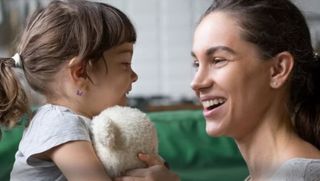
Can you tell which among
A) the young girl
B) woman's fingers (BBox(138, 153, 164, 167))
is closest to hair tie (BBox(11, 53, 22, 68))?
the young girl

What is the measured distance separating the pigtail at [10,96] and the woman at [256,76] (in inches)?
10.6

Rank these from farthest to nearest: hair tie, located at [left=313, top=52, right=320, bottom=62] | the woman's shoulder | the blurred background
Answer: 1. the blurred background
2. hair tie, located at [left=313, top=52, right=320, bottom=62]
3. the woman's shoulder

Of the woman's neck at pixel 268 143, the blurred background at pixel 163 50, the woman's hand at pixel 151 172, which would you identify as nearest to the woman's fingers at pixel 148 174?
the woman's hand at pixel 151 172

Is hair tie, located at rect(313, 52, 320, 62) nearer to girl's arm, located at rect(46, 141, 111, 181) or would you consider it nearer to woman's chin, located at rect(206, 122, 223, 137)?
woman's chin, located at rect(206, 122, 223, 137)

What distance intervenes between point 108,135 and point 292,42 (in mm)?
251

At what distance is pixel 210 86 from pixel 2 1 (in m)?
0.94

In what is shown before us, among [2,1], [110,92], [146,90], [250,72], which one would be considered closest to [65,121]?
[110,92]

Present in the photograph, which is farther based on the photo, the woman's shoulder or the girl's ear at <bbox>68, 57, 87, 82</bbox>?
the girl's ear at <bbox>68, 57, 87, 82</bbox>

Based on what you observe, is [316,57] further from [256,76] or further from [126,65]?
[126,65]

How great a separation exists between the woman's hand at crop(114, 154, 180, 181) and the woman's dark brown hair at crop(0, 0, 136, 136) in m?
0.16

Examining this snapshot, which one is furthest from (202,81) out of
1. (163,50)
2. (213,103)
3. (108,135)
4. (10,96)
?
(163,50)

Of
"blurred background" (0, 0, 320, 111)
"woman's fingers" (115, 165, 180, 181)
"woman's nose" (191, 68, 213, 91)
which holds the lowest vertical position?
"blurred background" (0, 0, 320, 111)

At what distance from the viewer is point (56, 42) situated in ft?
2.65

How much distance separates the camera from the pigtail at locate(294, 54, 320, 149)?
0.75m
